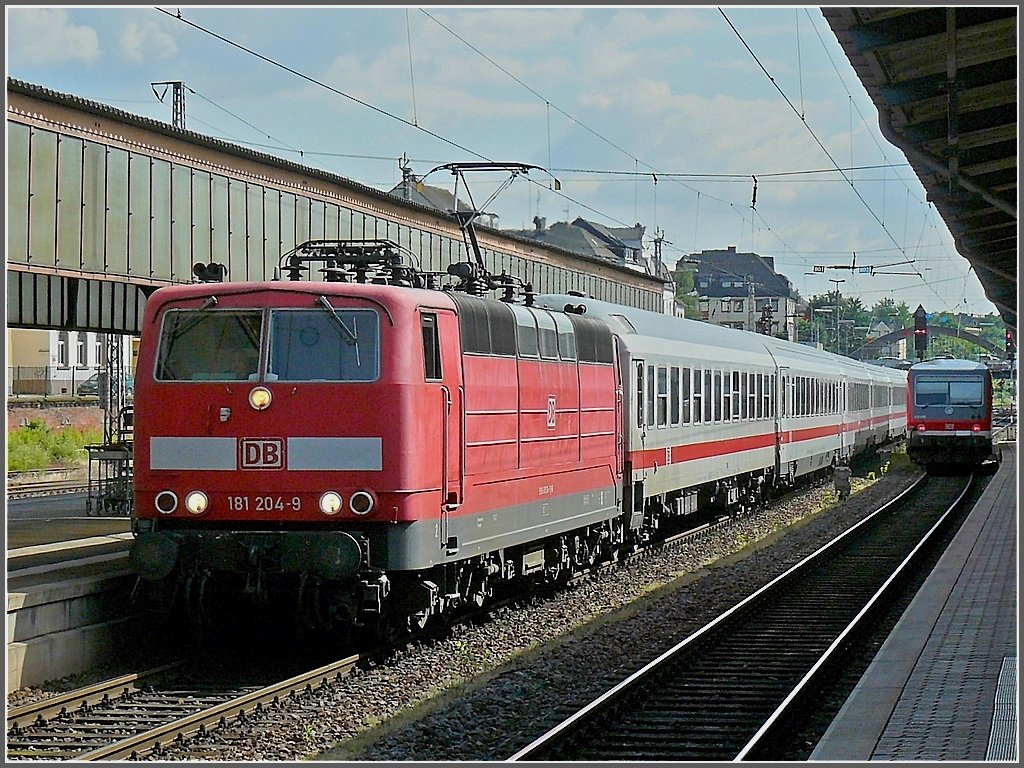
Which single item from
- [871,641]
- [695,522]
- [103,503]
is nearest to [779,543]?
[695,522]

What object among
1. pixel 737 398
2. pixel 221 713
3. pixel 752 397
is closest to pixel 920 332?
pixel 752 397

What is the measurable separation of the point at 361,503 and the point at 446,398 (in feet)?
4.18

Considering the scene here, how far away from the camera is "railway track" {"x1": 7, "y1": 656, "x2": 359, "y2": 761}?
902 cm

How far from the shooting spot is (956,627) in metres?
13.9

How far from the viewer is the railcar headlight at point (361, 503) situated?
1091cm

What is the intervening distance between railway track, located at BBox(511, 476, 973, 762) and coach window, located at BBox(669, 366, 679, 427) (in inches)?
112

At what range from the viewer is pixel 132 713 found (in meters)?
9.83

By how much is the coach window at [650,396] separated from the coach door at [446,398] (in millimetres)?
7510

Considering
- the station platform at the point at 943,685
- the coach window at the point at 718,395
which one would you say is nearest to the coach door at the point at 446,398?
the station platform at the point at 943,685

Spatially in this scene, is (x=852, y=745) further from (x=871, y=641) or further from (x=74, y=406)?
(x=74, y=406)

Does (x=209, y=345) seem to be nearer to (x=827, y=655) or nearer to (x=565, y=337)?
(x=565, y=337)

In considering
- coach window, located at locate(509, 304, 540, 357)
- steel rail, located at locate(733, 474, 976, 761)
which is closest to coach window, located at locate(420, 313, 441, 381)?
coach window, located at locate(509, 304, 540, 357)

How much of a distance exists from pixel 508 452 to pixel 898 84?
482 centimetres

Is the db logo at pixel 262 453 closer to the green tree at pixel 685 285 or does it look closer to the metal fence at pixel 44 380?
the metal fence at pixel 44 380
